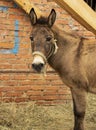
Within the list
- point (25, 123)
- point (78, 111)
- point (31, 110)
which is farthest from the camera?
point (31, 110)

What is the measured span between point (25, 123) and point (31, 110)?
0.81m

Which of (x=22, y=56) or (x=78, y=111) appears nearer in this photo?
(x=78, y=111)

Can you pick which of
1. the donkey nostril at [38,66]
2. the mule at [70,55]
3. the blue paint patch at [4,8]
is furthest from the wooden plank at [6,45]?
the donkey nostril at [38,66]

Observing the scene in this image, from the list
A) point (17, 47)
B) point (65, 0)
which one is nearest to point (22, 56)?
point (17, 47)

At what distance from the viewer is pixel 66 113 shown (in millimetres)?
6965

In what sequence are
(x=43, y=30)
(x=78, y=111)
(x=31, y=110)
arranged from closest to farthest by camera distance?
(x=43, y=30)
(x=78, y=111)
(x=31, y=110)

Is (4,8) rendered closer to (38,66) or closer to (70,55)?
(70,55)

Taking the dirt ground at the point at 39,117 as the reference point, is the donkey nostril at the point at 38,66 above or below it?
above

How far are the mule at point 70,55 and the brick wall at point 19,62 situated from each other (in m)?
1.78

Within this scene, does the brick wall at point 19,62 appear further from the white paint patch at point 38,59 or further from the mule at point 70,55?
the white paint patch at point 38,59

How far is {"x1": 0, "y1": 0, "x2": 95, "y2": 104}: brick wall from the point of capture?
690cm

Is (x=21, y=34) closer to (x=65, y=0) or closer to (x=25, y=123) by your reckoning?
(x=25, y=123)

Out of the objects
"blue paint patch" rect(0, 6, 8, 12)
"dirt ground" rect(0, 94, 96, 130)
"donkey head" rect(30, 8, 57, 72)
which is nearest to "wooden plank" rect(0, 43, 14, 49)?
"blue paint patch" rect(0, 6, 8, 12)

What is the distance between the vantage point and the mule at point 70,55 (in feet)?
15.7
